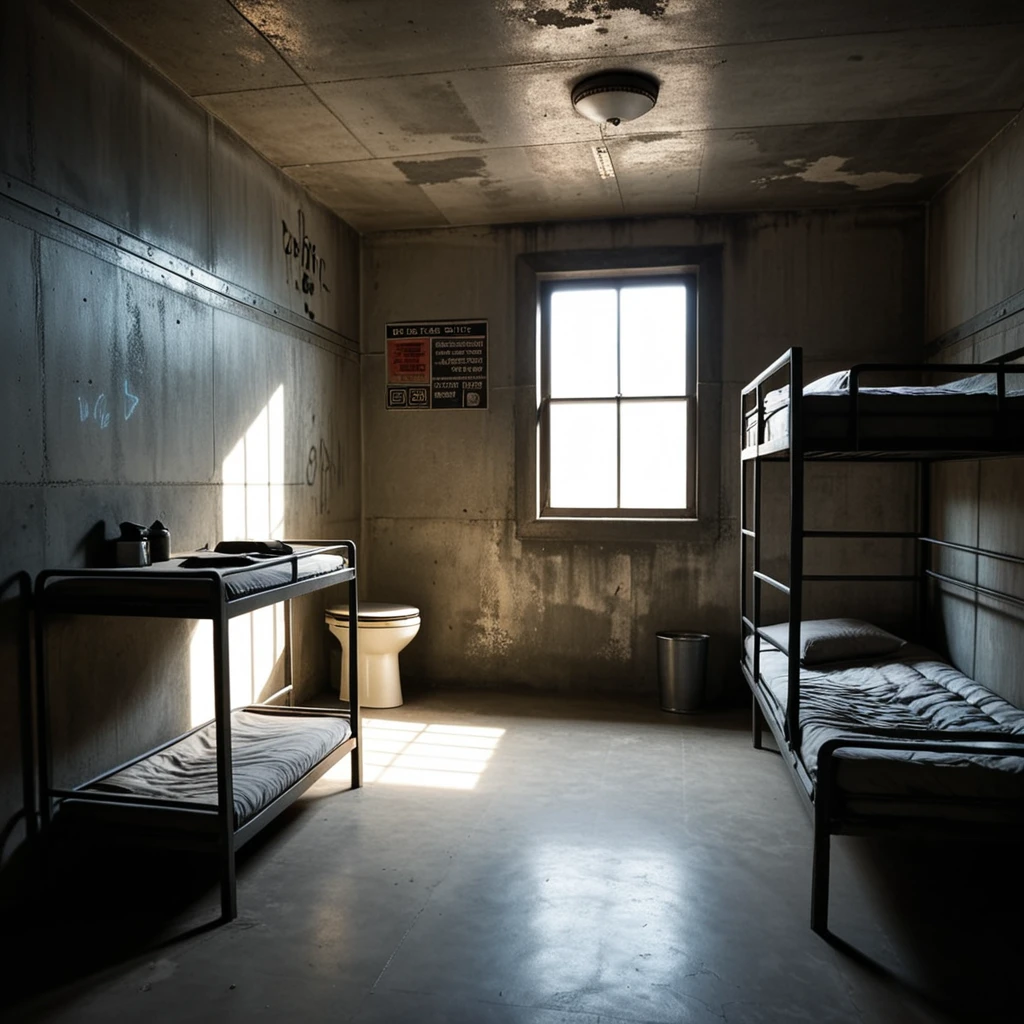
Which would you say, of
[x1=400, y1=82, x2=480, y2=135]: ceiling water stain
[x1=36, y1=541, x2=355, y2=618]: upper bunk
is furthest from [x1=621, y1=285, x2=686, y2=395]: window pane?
[x1=36, y1=541, x2=355, y2=618]: upper bunk

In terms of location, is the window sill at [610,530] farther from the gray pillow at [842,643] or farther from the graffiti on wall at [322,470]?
the graffiti on wall at [322,470]

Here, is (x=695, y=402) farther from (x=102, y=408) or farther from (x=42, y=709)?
(x=42, y=709)

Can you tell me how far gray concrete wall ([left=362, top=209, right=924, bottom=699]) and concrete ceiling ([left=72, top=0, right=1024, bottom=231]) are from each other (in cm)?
39

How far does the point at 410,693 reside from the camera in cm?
533

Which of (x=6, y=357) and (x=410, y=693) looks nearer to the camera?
(x=6, y=357)

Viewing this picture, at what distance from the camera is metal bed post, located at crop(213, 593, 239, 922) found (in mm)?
2508

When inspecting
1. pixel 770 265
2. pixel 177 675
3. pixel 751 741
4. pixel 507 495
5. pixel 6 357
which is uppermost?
pixel 770 265

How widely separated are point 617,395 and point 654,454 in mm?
478

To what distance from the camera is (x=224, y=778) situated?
2.51 metres

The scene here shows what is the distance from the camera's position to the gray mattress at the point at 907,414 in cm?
285

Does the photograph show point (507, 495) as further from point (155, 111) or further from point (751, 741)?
point (155, 111)

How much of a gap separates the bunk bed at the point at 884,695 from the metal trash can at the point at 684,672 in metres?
0.69

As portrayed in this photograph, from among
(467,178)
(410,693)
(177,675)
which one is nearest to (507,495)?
(410,693)

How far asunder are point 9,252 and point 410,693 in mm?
3592
